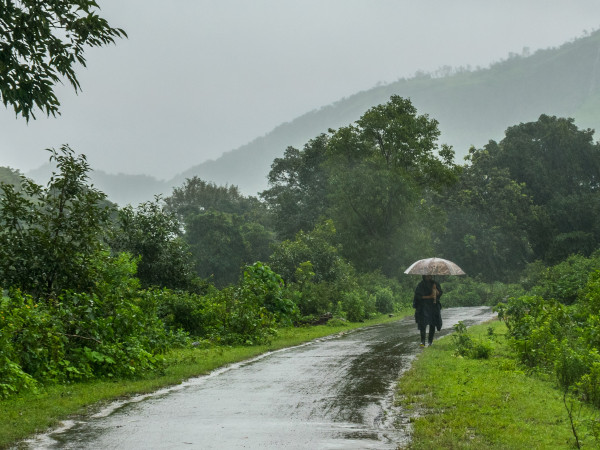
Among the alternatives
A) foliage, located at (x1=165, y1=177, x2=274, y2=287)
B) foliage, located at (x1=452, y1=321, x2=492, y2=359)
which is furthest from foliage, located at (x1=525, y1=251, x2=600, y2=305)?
foliage, located at (x1=165, y1=177, x2=274, y2=287)

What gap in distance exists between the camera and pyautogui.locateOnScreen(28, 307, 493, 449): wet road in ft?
22.7

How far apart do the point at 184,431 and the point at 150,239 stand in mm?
21114

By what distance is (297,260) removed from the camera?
3453 cm

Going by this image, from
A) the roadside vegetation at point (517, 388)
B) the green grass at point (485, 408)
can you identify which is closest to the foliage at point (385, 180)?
the roadside vegetation at point (517, 388)

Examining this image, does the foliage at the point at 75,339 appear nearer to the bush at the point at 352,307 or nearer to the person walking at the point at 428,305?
the person walking at the point at 428,305

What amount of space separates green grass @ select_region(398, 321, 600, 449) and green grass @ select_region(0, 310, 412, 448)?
4.26 metres

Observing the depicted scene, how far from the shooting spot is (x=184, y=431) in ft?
24.2

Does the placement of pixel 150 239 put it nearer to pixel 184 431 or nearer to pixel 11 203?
pixel 11 203

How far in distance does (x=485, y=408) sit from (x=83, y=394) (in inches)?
238

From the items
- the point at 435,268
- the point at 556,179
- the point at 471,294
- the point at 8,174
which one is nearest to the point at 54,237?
the point at 435,268

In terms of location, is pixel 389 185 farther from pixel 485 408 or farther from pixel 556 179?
pixel 485 408

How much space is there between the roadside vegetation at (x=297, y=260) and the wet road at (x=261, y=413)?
69 centimetres

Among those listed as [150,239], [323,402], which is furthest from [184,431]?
[150,239]

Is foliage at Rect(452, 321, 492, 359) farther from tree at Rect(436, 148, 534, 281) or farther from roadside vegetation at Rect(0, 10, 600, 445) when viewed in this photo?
tree at Rect(436, 148, 534, 281)
